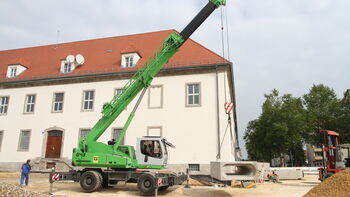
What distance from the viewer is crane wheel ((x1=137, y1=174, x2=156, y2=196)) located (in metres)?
10.9

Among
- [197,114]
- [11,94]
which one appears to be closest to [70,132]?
[11,94]

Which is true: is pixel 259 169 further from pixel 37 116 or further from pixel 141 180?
pixel 37 116

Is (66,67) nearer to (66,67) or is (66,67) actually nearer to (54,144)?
(66,67)

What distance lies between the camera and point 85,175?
11.8 m

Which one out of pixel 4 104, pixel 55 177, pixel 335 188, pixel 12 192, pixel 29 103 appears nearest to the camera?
pixel 335 188

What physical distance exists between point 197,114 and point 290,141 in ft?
65.5

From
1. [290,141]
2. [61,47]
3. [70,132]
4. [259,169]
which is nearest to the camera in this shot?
[259,169]

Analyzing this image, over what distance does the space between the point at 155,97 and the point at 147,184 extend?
10.5 meters

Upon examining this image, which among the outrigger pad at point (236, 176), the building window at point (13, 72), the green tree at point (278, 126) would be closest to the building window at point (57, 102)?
the building window at point (13, 72)

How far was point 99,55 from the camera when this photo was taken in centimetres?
2530

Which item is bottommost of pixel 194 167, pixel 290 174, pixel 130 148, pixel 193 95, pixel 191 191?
pixel 191 191

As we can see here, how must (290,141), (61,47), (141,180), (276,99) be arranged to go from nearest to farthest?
(141,180)
(61,47)
(290,141)
(276,99)

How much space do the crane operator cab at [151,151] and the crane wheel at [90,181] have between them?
194 cm

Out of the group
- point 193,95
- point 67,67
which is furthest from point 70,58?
point 193,95
